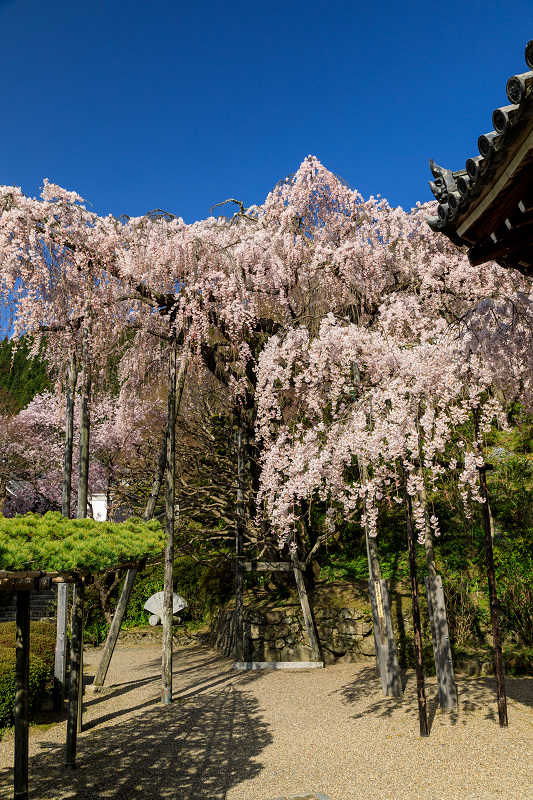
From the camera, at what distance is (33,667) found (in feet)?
25.4

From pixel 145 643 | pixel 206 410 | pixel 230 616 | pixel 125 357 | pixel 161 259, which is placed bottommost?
pixel 145 643

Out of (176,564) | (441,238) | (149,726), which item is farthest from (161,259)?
(176,564)

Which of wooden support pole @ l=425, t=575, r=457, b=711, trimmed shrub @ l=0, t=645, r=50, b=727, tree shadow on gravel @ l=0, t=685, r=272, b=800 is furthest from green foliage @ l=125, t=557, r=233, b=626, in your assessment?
wooden support pole @ l=425, t=575, r=457, b=711

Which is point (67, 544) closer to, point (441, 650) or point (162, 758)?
point (162, 758)

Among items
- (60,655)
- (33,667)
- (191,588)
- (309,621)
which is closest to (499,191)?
(33,667)

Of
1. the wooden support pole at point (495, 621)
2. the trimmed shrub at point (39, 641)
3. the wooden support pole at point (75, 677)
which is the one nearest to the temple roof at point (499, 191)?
the wooden support pole at point (495, 621)

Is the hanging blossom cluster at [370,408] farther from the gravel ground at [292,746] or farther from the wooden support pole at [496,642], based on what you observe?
the gravel ground at [292,746]

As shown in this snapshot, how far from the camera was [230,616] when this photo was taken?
11852 mm

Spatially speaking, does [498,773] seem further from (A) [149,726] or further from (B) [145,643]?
(B) [145,643]

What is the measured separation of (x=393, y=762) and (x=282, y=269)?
767 centimetres

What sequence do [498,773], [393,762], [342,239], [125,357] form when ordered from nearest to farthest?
[498,773] → [393,762] → [342,239] → [125,357]

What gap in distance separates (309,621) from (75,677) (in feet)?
16.6

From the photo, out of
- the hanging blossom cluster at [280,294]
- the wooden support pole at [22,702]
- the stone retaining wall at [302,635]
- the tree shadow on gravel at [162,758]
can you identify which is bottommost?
the tree shadow on gravel at [162,758]

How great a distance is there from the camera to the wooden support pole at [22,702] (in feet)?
13.8
